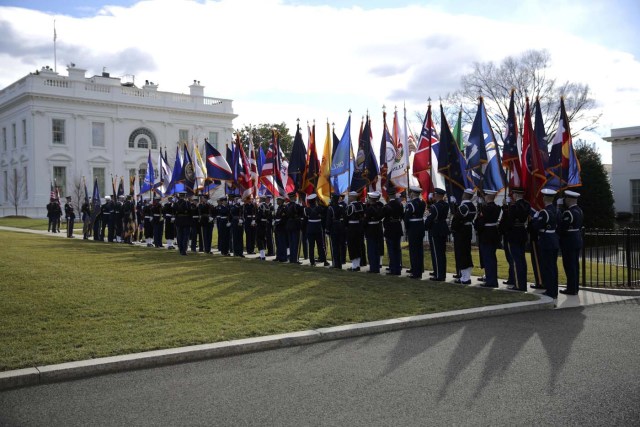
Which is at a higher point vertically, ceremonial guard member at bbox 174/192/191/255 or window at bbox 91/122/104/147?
window at bbox 91/122/104/147

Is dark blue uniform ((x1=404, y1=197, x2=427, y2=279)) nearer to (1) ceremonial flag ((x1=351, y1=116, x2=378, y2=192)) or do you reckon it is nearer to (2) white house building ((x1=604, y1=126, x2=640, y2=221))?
(1) ceremonial flag ((x1=351, y1=116, x2=378, y2=192))

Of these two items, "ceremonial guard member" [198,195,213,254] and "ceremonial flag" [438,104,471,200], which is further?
"ceremonial guard member" [198,195,213,254]

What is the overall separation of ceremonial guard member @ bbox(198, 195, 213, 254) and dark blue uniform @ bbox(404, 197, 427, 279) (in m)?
8.31

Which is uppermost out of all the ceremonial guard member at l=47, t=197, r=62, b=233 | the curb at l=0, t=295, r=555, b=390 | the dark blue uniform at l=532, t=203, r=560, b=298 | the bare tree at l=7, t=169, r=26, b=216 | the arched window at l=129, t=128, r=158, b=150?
the arched window at l=129, t=128, r=158, b=150

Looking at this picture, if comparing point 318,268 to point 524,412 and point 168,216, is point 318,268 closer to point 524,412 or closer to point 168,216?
point 168,216

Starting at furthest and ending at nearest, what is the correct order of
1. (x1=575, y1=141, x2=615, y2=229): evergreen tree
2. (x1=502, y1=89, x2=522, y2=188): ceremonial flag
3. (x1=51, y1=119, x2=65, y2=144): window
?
(x1=51, y1=119, x2=65, y2=144): window
(x1=575, y1=141, x2=615, y2=229): evergreen tree
(x1=502, y1=89, x2=522, y2=188): ceremonial flag

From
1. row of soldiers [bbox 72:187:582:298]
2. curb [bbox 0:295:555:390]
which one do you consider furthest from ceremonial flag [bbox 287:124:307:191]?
curb [bbox 0:295:555:390]

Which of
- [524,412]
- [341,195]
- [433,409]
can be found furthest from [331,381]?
[341,195]

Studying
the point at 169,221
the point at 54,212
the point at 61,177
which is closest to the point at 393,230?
the point at 169,221

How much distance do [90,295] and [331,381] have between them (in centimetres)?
545

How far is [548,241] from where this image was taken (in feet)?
37.1

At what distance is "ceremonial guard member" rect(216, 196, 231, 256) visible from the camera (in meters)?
18.9

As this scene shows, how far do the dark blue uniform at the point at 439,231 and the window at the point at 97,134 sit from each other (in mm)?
50763

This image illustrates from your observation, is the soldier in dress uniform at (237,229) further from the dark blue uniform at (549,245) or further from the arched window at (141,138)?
the arched window at (141,138)
